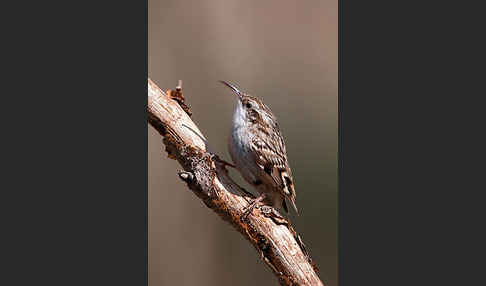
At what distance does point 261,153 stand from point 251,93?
22.5 inches

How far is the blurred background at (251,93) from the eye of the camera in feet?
13.6

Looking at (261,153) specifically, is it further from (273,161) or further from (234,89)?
(234,89)

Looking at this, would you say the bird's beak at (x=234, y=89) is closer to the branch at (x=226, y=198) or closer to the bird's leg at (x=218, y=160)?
the branch at (x=226, y=198)

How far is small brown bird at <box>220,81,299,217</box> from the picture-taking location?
409 cm

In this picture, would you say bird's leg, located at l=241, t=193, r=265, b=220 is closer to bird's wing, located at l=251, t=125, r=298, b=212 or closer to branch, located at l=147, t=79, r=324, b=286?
branch, located at l=147, t=79, r=324, b=286

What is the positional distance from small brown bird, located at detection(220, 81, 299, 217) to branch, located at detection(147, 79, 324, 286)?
0.13 meters

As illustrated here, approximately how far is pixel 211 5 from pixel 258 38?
46 cm

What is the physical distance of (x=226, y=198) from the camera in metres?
3.89

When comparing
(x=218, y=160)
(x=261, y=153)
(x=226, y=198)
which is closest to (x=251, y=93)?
(x=261, y=153)

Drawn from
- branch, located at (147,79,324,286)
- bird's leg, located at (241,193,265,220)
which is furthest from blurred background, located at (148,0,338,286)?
bird's leg, located at (241,193,265,220)

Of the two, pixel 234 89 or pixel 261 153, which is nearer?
pixel 261 153

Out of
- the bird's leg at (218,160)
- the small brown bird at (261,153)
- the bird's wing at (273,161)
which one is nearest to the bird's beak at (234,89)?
the small brown bird at (261,153)
